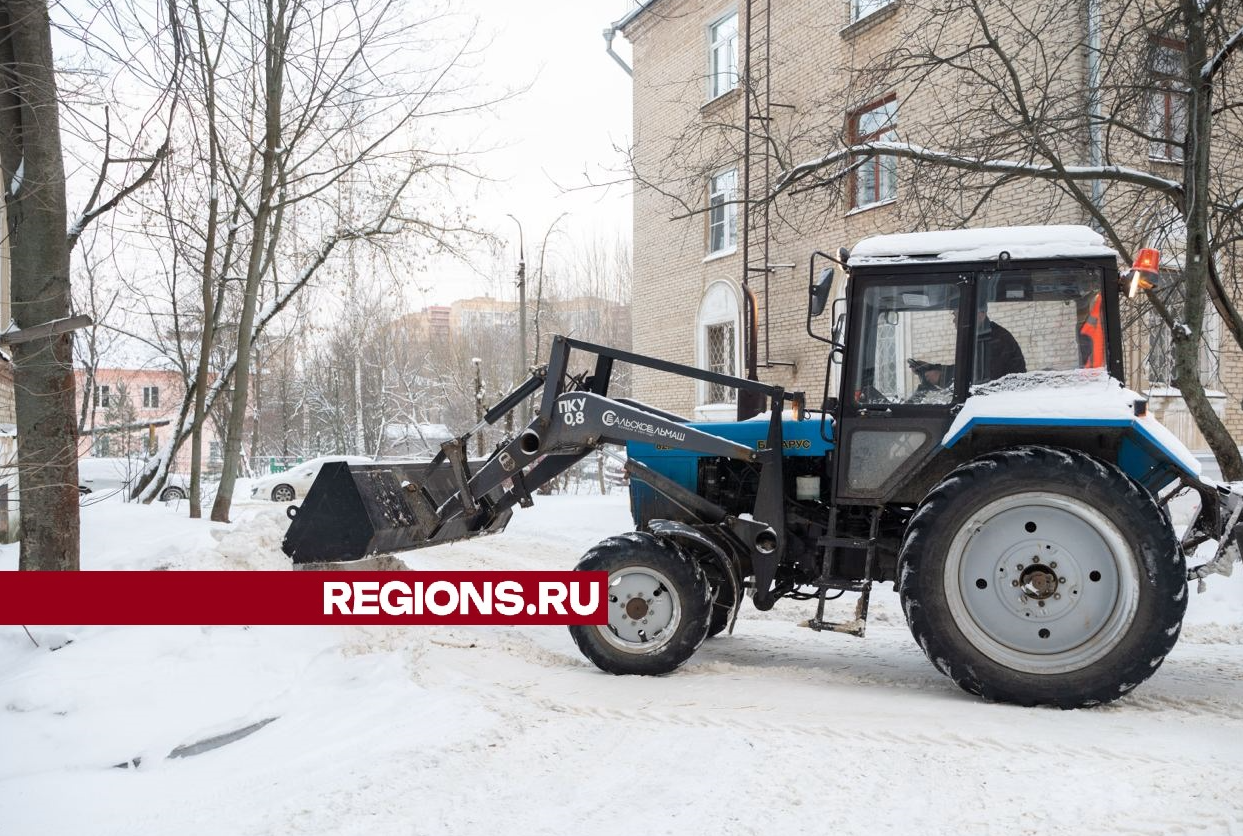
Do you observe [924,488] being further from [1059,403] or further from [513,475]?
[513,475]

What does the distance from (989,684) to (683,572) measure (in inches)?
64.4

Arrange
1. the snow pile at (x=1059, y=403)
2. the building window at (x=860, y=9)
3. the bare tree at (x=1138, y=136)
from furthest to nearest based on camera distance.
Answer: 1. the building window at (x=860, y=9)
2. the bare tree at (x=1138, y=136)
3. the snow pile at (x=1059, y=403)

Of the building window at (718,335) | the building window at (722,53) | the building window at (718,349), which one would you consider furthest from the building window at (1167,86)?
the building window at (722,53)

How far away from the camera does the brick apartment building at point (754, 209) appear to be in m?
11.9

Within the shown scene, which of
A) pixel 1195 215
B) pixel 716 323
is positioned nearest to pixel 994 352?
pixel 1195 215

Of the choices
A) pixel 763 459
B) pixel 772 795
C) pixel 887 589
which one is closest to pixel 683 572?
pixel 763 459

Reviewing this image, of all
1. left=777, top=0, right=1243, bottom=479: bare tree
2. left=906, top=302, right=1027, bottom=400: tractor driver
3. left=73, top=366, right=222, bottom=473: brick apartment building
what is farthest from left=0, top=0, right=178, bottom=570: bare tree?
left=73, top=366, right=222, bottom=473: brick apartment building

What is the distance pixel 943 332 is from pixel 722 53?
1471 cm

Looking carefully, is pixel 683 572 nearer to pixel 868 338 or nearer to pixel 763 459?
pixel 763 459

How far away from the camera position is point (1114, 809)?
10.8ft

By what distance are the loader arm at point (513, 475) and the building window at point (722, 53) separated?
43.3 feet

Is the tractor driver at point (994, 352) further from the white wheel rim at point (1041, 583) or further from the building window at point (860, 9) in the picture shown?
the building window at point (860, 9)

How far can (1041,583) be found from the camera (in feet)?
15.6

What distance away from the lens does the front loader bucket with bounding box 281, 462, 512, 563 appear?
6055mm
